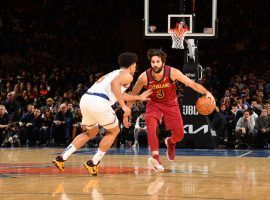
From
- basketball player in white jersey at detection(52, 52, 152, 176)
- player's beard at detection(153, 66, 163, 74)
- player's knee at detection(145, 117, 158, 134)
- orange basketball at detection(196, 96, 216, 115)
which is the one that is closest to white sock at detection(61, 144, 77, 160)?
basketball player in white jersey at detection(52, 52, 152, 176)

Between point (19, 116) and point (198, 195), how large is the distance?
12.3 metres

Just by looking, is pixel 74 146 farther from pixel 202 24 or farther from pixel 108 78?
pixel 202 24

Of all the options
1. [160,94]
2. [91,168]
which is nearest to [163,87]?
[160,94]

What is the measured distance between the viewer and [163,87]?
9391 millimetres

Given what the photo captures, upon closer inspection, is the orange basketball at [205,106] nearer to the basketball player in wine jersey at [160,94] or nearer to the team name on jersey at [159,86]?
the basketball player in wine jersey at [160,94]

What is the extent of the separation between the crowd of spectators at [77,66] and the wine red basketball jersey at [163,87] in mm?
6974

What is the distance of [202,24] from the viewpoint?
23.0 meters

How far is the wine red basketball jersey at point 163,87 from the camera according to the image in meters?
9.28

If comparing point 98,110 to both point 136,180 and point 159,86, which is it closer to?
point 136,180

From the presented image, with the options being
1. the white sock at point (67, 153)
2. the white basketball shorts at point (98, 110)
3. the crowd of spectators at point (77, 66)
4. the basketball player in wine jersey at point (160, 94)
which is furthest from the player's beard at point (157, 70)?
the crowd of spectators at point (77, 66)

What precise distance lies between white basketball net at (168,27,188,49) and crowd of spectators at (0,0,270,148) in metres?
2.59

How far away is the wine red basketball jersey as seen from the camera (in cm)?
928

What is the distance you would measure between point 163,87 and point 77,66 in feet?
48.6

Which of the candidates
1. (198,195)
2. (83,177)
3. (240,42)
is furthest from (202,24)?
(198,195)
